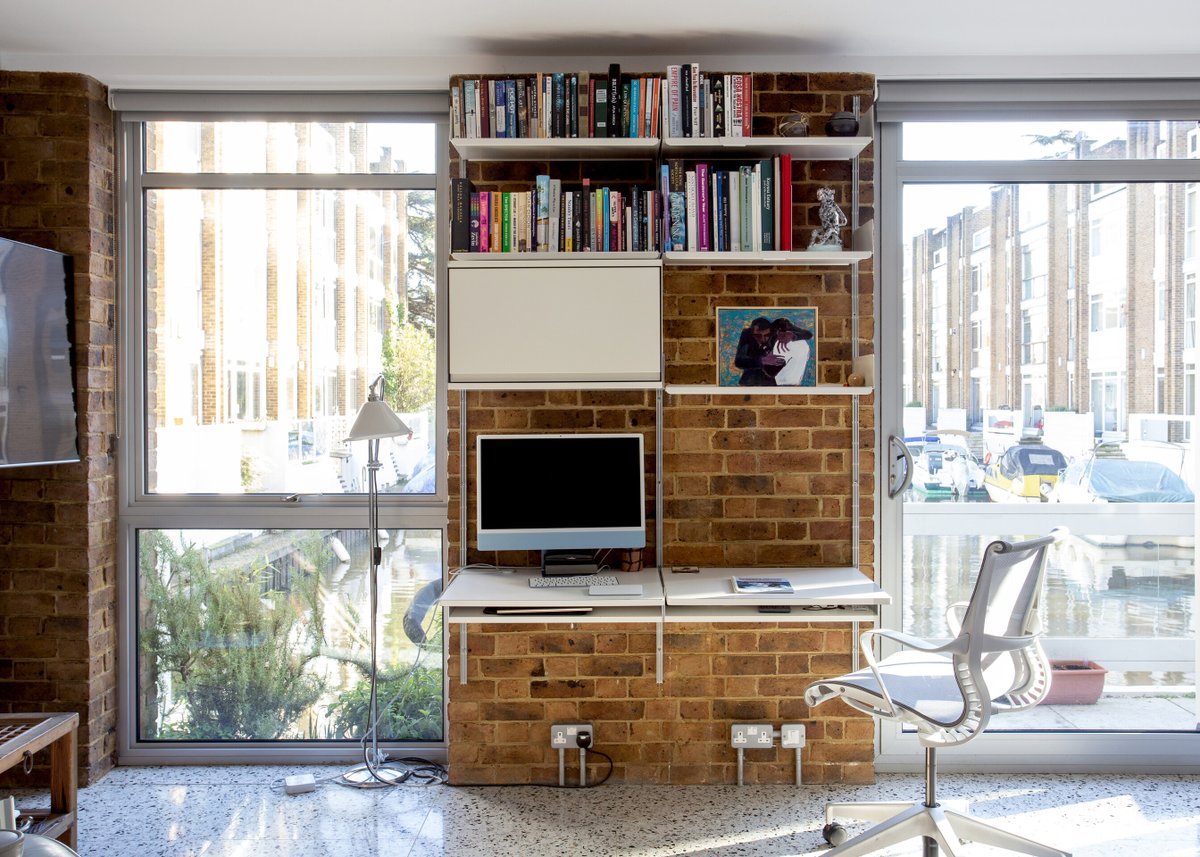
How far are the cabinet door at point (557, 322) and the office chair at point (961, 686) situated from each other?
1172mm

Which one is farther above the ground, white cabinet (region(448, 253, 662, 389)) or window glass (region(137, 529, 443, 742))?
white cabinet (region(448, 253, 662, 389))

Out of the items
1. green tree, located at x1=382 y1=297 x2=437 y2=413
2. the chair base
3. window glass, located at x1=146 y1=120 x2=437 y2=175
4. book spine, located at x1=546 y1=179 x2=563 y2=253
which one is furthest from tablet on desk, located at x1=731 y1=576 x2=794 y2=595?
window glass, located at x1=146 y1=120 x2=437 y2=175

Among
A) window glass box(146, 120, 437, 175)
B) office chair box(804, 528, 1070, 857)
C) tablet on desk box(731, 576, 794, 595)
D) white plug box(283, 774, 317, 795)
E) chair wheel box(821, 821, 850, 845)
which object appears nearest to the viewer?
office chair box(804, 528, 1070, 857)

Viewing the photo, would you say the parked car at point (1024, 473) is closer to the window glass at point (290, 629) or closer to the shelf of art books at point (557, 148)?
the shelf of art books at point (557, 148)

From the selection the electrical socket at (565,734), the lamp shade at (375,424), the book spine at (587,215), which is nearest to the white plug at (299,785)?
the electrical socket at (565,734)

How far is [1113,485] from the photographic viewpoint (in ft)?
10.8

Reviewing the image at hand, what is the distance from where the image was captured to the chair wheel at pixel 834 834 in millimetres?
2645

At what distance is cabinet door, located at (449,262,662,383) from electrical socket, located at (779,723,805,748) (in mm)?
1338

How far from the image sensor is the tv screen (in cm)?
301

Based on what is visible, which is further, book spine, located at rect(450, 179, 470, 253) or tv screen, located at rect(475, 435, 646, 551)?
tv screen, located at rect(475, 435, 646, 551)

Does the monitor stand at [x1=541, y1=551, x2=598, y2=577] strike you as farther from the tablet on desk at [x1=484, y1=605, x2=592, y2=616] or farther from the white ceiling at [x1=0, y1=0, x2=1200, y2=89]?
the white ceiling at [x1=0, y1=0, x2=1200, y2=89]

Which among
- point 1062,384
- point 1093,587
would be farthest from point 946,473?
point 1093,587

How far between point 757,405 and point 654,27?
134 cm

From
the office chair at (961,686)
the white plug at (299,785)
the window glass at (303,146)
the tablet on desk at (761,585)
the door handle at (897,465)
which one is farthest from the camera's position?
the window glass at (303,146)
